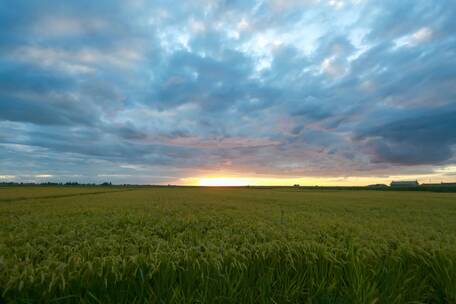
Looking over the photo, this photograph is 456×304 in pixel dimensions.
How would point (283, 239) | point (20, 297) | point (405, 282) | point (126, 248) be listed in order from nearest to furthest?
1. point (20, 297)
2. point (405, 282)
3. point (126, 248)
4. point (283, 239)

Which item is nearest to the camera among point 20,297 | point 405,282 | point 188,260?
point 20,297

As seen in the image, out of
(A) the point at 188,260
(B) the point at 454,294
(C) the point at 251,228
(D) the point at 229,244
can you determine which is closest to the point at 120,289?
(A) the point at 188,260

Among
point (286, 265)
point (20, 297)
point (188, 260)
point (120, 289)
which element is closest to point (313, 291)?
point (286, 265)

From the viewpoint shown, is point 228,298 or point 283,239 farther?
point 283,239

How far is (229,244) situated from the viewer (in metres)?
4.39

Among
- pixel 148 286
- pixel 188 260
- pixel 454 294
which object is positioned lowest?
pixel 454 294

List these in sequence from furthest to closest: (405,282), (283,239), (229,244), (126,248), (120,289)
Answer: (283,239)
(229,244)
(126,248)
(405,282)
(120,289)

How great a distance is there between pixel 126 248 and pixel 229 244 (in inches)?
75.4

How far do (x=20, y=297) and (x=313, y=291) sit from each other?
4158 millimetres

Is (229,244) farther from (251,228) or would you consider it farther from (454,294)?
(454,294)

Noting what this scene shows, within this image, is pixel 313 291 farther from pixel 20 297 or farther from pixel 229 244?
pixel 20 297

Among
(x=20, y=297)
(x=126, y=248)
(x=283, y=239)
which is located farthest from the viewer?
(x=283, y=239)

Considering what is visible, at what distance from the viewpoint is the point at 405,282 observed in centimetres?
383

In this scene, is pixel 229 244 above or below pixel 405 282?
above
